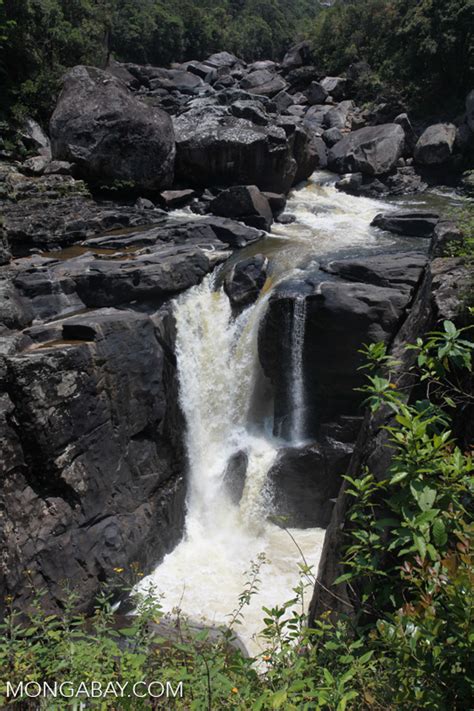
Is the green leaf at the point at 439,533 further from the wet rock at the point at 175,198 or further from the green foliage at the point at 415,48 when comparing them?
the green foliage at the point at 415,48

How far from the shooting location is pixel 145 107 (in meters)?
17.2

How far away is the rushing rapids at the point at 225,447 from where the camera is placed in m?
8.87

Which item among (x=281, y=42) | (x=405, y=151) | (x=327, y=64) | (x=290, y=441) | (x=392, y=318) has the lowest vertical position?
(x=290, y=441)

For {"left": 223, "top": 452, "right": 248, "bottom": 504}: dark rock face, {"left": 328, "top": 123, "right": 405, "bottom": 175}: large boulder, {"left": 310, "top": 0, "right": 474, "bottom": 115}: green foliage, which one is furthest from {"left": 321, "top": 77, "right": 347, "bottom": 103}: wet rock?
{"left": 223, "top": 452, "right": 248, "bottom": 504}: dark rock face

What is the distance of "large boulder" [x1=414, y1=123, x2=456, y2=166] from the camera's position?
72.8ft

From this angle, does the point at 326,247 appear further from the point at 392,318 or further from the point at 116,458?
the point at 116,458

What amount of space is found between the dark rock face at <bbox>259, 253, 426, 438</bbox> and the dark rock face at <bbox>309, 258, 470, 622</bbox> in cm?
252

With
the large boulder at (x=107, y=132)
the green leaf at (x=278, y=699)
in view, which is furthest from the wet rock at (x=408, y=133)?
the green leaf at (x=278, y=699)

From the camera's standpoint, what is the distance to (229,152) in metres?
17.7

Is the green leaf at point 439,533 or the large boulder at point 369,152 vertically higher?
the large boulder at point 369,152

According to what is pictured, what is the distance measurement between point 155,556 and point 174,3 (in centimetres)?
4791

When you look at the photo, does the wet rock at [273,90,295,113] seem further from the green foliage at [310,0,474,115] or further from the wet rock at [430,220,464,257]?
the wet rock at [430,220,464,257]

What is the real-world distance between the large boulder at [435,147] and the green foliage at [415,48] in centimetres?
291

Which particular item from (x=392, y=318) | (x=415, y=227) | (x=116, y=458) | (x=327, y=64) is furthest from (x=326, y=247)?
(x=327, y=64)
